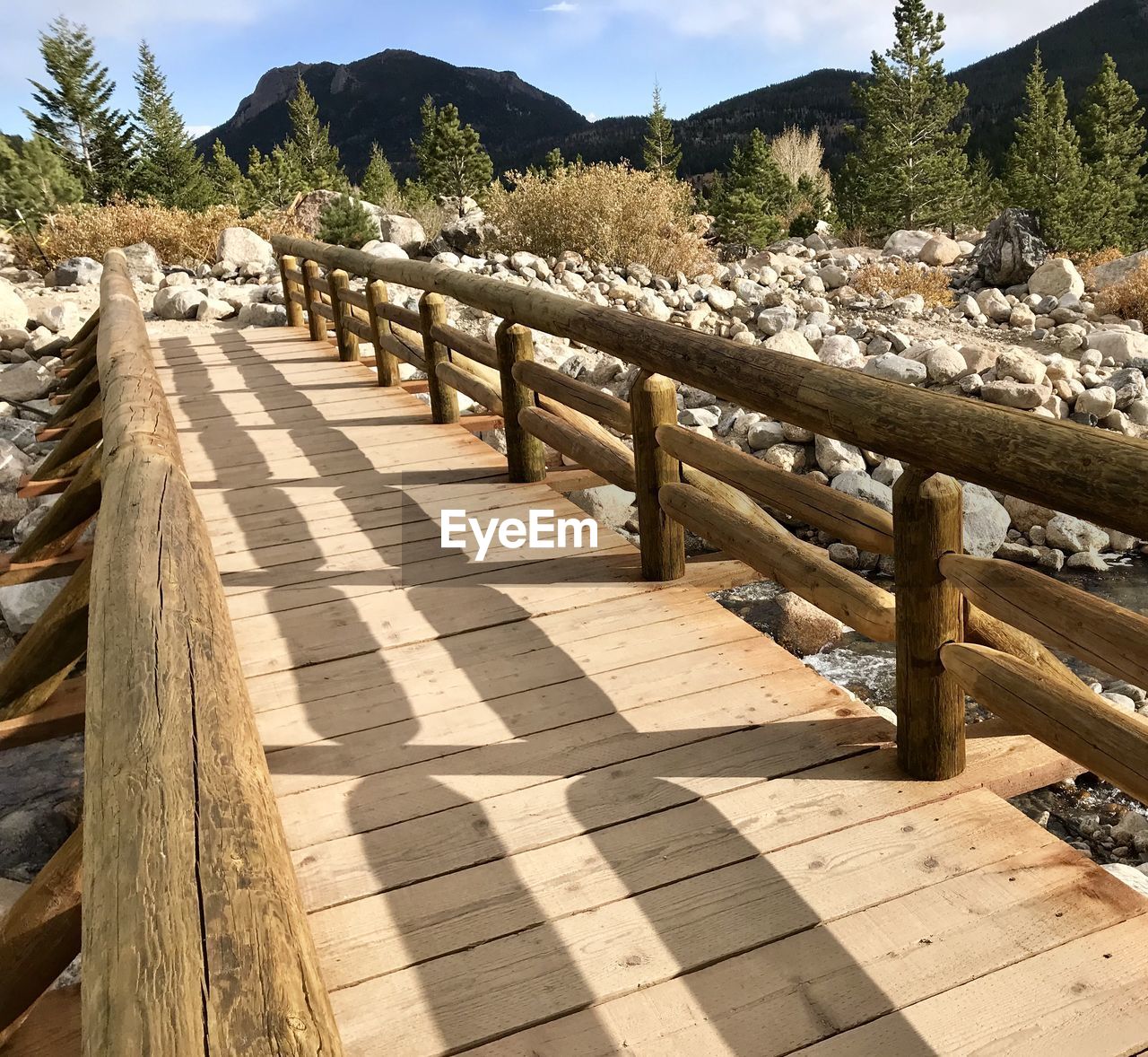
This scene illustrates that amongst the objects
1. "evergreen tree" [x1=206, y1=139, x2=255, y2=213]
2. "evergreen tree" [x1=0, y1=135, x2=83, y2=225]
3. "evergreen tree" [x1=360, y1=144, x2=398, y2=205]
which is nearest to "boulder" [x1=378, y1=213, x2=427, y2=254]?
"evergreen tree" [x1=0, y1=135, x2=83, y2=225]

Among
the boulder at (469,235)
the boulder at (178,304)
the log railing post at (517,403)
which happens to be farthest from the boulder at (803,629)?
the boulder at (469,235)

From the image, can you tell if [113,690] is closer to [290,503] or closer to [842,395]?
[842,395]

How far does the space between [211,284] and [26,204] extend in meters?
6.51

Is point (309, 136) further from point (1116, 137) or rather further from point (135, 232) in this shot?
point (135, 232)

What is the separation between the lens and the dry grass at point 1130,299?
13684 millimetres

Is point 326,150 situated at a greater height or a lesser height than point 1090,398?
greater

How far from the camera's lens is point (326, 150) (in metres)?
53.8

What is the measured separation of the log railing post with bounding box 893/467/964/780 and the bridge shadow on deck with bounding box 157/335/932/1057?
0.80 feet

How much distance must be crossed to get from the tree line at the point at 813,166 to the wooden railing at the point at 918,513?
1318 centimetres

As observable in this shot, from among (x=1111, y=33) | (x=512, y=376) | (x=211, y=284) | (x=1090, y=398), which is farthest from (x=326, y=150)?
(x=1111, y=33)

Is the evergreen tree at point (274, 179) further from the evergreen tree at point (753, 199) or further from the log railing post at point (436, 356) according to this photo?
the log railing post at point (436, 356)

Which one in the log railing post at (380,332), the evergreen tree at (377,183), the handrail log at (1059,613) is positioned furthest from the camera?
the evergreen tree at (377,183)

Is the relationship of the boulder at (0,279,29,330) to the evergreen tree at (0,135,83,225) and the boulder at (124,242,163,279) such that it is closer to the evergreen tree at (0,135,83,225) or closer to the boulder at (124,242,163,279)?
the boulder at (124,242,163,279)

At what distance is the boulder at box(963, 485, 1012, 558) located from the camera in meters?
7.91
